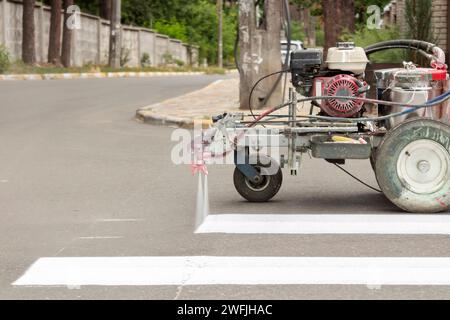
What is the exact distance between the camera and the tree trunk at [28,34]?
3903 centimetres

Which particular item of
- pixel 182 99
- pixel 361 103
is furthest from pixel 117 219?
pixel 182 99

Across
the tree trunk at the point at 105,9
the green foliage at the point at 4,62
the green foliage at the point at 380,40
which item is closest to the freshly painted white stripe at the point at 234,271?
the green foliage at the point at 380,40

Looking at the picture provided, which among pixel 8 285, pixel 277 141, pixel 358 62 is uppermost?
pixel 358 62

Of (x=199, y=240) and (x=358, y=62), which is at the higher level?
(x=358, y=62)

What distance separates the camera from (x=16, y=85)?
27.2 metres

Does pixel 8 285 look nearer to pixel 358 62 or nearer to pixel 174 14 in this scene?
pixel 358 62

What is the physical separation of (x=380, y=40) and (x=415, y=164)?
9.94 meters

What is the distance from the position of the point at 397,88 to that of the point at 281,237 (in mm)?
1896

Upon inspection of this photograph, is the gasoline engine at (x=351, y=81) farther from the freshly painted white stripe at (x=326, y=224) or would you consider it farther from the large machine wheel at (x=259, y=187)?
the freshly painted white stripe at (x=326, y=224)

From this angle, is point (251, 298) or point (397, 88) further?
point (397, 88)

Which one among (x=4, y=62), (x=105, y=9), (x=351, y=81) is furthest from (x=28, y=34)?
(x=351, y=81)

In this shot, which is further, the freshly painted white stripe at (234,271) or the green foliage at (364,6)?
the green foliage at (364,6)

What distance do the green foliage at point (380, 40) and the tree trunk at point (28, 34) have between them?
22871 millimetres

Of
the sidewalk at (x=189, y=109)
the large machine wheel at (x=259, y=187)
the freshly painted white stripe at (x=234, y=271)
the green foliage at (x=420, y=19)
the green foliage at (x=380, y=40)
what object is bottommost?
the freshly painted white stripe at (x=234, y=271)
